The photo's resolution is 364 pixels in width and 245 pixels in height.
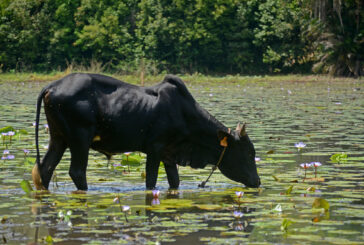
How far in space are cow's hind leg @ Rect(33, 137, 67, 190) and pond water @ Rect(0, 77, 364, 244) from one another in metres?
0.21

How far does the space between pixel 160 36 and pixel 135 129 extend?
39729mm

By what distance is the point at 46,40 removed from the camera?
1873 inches

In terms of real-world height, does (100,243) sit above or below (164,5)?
below

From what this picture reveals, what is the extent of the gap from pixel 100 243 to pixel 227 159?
3.30m

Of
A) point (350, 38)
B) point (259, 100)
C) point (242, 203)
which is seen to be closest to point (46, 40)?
point (350, 38)

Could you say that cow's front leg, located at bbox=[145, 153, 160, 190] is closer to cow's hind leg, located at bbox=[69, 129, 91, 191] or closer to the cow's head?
cow's hind leg, located at bbox=[69, 129, 91, 191]

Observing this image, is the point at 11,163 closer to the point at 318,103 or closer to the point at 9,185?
the point at 9,185

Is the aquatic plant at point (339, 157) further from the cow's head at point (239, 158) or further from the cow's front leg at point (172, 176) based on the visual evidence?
the cow's front leg at point (172, 176)

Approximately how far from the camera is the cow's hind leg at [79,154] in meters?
7.64

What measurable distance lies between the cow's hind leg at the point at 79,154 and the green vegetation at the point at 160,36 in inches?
1445

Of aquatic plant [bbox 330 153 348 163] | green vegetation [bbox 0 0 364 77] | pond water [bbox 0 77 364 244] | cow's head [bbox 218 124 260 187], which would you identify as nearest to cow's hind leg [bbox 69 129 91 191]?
pond water [bbox 0 77 364 244]

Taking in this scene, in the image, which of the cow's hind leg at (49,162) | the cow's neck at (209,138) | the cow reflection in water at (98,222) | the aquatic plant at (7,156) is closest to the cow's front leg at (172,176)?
the cow's neck at (209,138)

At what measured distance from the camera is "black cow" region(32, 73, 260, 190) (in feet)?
25.1

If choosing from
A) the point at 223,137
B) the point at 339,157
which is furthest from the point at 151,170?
the point at 339,157
